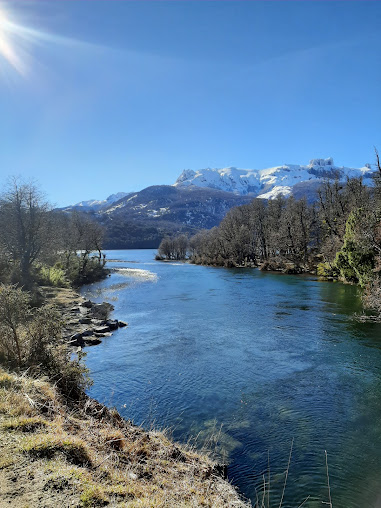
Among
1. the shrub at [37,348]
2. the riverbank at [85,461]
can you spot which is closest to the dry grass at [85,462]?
the riverbank at [85,461]

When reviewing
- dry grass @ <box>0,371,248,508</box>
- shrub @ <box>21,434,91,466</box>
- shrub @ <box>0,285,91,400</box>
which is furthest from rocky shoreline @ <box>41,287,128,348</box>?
shrub @ <box>21,434,91,466</box>

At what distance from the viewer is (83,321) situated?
26281 millimetres

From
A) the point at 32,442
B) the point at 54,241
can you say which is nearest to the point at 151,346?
the point at 32,442

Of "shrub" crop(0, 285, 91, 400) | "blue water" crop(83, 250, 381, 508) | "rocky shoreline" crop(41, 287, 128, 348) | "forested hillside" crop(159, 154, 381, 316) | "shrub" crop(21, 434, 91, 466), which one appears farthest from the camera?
"forested hillside" crop(159, 154, 381, 316)

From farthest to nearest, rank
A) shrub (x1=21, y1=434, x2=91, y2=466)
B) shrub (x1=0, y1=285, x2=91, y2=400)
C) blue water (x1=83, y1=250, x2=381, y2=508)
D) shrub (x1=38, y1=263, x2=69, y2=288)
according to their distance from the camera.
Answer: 1. shrub (x1=38, y1=263, x2=69, y2=288)
2. shrub (x1=0, y1=285, x2=91, y2=400)
3. blue water (x1=83, y1=250, x2=381, y2=508)
4. shrub (x1=21, y1=434, x2=91, y2=466)

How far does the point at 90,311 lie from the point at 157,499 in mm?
26028

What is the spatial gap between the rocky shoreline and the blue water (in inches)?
44.4

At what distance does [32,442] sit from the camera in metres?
6.64

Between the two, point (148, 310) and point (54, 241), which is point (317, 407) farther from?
point (54, 241)

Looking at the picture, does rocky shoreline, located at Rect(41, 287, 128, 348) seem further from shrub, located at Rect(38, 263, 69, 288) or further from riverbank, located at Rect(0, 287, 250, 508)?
riverbank, located at Rect(0, 287, 250, 508)

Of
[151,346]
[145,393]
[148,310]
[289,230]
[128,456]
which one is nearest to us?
[128,456]

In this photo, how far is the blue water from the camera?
935 cm

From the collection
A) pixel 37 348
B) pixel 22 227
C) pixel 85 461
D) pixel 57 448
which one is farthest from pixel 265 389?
pixel 22 227

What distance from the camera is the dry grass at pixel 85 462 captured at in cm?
548
